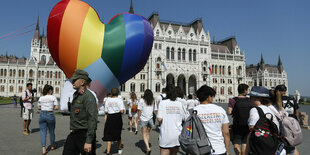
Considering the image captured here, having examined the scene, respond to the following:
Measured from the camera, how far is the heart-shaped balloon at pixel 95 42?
7.92 meters

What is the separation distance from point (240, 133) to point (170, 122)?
1.66 metres

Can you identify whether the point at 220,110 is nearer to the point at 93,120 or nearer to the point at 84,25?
the point at 93,120

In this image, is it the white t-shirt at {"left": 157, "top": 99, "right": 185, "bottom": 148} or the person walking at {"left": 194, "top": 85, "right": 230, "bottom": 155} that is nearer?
the person walking at {"left": 194, "top": 85, "right": 230, "bottom": 155}

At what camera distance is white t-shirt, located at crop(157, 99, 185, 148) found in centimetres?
384

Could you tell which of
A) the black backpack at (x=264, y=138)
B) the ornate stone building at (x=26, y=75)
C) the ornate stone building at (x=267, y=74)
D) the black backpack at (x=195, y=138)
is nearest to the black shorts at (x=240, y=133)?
the black backpack at (x=264, y=138)

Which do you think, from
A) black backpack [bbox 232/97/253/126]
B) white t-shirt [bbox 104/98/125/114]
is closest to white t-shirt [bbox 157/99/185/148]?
black backpack [bbox 232/97/253/126]

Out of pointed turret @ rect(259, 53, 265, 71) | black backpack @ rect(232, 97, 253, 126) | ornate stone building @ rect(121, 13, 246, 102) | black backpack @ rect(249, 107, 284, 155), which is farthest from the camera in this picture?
pointed turret @ rect(259, 53, 265, 71)

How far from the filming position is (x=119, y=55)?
8422 millimetres

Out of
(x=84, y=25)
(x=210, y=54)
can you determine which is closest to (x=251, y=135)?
(x=84, y=25)

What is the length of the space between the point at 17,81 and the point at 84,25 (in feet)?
216

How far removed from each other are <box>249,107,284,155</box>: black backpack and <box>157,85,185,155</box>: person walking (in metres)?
1.51

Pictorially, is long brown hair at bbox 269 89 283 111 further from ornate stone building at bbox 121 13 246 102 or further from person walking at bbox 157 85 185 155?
ornate stone building at bbox 121 13 246 102

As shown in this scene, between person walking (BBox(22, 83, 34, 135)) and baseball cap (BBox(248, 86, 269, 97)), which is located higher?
baseball cap (BBox(248, 86, 269, 97))

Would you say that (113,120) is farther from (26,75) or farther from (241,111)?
(26,75)
